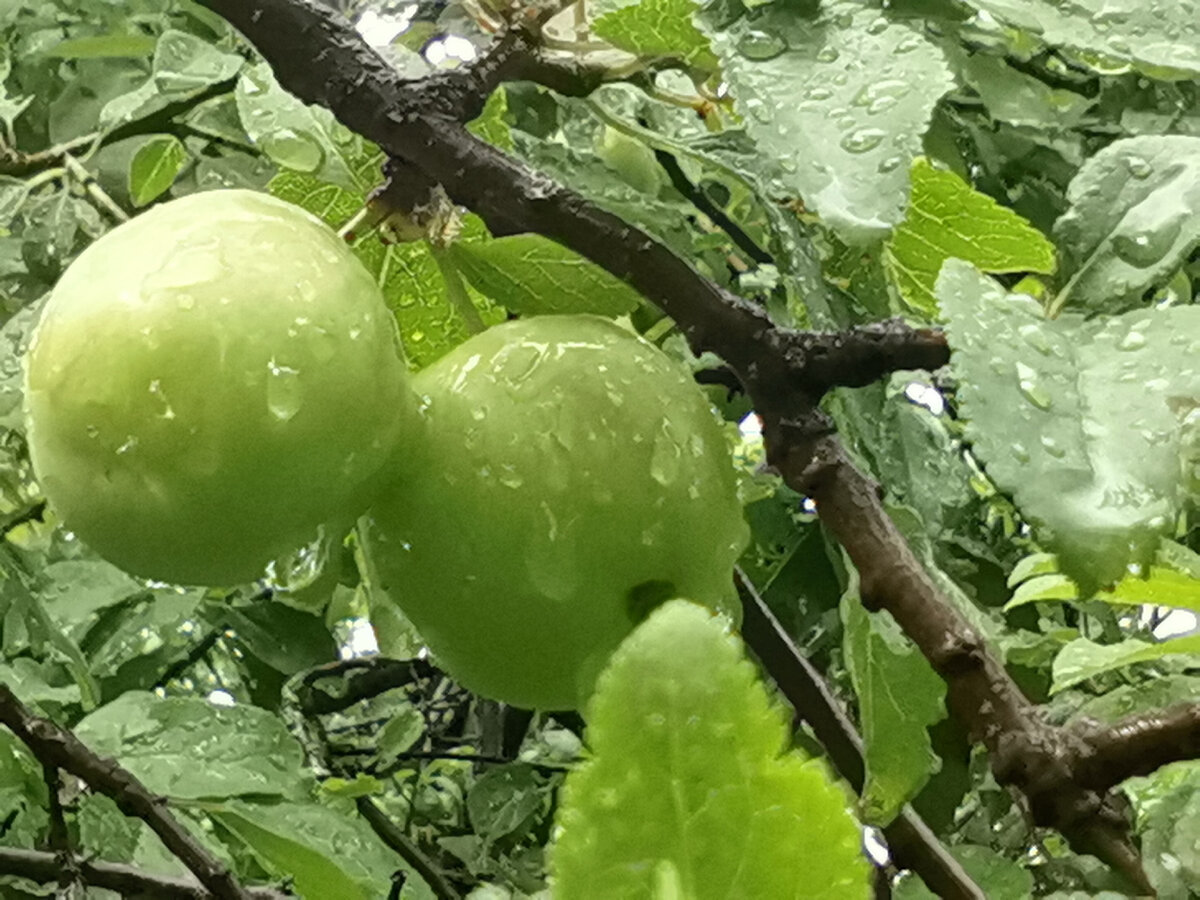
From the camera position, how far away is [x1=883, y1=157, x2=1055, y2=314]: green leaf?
454 millimetres

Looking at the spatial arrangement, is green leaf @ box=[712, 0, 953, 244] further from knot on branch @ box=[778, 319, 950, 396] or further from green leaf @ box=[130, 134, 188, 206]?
green leaf @ box=[130, 134, 188, 206]

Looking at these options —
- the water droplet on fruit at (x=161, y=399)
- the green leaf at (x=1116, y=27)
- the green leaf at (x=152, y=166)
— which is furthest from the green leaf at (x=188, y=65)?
the green leaf at (x=1116, y=27)

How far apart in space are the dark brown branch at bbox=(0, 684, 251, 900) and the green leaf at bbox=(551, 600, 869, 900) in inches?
17.7

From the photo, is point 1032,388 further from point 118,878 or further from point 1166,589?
point 118,878

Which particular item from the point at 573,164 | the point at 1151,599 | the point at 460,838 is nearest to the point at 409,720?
the point at 460,838

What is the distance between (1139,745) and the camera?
0.32m

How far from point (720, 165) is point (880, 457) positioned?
6.7 inches

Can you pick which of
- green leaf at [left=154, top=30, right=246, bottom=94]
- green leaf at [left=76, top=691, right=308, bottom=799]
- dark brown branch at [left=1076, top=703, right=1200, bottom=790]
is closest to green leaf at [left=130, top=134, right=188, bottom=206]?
green leaf at [left=154, top=30, right=246, bottom=94]

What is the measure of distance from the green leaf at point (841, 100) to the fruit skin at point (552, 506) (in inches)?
4.9

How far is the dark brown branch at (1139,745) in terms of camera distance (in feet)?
1.05

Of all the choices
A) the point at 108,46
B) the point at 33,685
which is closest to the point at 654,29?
the point at 108,46

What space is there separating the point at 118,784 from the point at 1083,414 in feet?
1.59

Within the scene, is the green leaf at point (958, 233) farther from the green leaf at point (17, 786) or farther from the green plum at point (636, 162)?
the green leaf at point (17, 786)

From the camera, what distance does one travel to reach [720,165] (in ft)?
1.38
